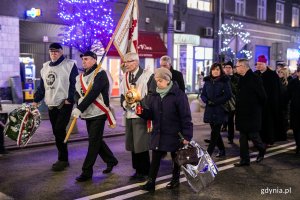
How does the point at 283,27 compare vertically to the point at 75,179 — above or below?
above

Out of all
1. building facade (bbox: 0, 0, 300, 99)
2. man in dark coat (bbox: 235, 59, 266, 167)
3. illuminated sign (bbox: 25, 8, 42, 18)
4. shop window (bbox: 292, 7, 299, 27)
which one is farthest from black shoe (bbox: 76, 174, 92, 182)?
shop window (bbox: 292, 7, 299, 27)

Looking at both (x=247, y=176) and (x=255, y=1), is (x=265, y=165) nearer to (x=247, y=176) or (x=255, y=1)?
(x=247, y=176)

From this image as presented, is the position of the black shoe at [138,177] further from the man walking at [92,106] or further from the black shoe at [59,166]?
the black shoe at [59,166]

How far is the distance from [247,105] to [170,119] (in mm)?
2409

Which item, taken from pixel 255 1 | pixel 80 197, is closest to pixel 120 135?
pixel 80 197

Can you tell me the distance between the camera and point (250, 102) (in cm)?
814

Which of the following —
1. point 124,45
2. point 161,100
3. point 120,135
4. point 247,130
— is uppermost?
point 124,45

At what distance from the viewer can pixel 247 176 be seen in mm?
7547

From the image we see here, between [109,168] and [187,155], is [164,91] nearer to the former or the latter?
[187,155]

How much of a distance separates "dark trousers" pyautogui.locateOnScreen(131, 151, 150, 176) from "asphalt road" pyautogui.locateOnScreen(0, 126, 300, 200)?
9.6 inches

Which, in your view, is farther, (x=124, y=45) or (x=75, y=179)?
(x=124, y=45)

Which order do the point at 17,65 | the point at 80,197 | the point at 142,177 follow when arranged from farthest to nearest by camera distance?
1. the point at 17,65
2. the point at 142,177
3. the point at 80,197

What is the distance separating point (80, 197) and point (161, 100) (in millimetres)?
1689

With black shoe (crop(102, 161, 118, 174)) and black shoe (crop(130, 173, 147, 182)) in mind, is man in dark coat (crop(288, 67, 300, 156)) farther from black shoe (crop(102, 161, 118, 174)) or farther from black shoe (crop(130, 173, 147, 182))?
black shoe (crop(102, 161, 118, 174))
